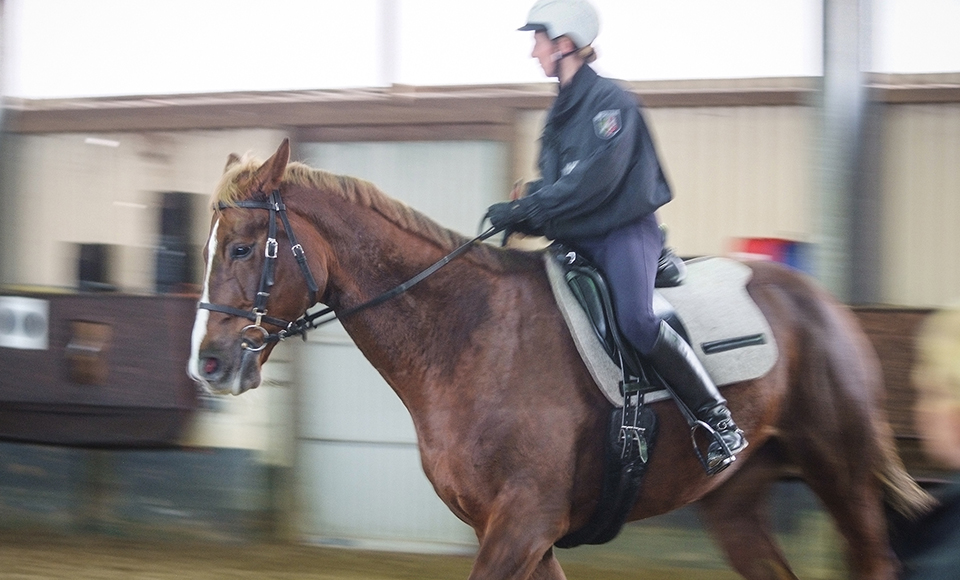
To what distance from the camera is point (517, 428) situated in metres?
3.35

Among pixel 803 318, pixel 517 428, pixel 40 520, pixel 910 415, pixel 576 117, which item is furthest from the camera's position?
pixel 40 520

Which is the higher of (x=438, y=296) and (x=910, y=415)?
(x=438, y=296)

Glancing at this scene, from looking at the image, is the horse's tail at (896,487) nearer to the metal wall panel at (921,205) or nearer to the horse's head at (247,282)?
the metal wall panel at (921,205)

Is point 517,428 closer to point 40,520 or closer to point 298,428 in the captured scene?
point 298,428

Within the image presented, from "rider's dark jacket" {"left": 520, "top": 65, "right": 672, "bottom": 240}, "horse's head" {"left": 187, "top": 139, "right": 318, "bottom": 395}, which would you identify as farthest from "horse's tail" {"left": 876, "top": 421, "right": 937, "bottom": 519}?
"horse's head" {"left": 187, "top": 139, "right": 318, "bottom": 395}

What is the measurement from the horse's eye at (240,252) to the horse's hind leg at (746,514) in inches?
85.7

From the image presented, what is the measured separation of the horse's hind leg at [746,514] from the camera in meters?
4.09

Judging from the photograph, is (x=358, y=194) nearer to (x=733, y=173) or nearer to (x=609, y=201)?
(x=609, y=201)

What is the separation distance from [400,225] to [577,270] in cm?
65

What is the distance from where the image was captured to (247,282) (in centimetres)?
328

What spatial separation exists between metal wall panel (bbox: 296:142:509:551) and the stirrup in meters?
3.02

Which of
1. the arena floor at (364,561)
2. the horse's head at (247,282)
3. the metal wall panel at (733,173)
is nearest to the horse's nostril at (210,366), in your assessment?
the horse's head at (247,282)

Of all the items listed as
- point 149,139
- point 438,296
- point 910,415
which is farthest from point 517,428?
point 149,139

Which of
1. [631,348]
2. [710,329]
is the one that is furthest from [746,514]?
[631,348]
